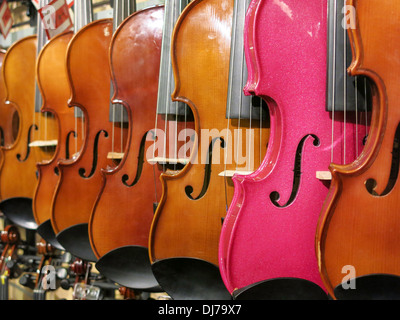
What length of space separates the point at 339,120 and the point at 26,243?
9.72 feet

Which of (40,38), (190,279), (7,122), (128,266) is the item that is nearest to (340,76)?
(190,279)

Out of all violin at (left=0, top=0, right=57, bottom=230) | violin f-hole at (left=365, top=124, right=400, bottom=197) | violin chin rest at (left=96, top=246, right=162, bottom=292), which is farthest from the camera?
violin at (left=0, top=0, right=57, bottom=230)

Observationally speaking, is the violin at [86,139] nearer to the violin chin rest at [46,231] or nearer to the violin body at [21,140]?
the violin chin rest at [46,231]

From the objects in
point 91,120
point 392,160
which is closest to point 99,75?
point 91,120

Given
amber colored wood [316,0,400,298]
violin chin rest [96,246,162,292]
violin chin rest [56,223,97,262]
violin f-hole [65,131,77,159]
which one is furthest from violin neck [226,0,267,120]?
violin f-hole [65,131,77,159]

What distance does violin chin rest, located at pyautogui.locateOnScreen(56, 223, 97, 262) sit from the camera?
2.43m

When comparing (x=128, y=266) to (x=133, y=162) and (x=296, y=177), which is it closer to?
(x=133, y=162)

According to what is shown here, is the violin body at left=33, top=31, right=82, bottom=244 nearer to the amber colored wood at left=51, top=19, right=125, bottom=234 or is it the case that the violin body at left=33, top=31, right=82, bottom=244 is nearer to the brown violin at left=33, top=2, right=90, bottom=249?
the brown violin at left=33, top=2, right=90, bottom=249

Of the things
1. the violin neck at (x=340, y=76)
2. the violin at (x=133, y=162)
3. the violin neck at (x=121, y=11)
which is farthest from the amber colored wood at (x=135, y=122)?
the violin neck at (x=340, y=76)

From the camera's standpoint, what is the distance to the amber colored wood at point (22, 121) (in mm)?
3051

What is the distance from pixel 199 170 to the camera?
5.85 ft

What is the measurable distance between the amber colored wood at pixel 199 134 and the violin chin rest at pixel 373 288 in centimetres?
51

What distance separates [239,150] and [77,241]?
1035 mm

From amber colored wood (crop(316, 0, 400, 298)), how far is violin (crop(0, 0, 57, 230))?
78.0 inches
